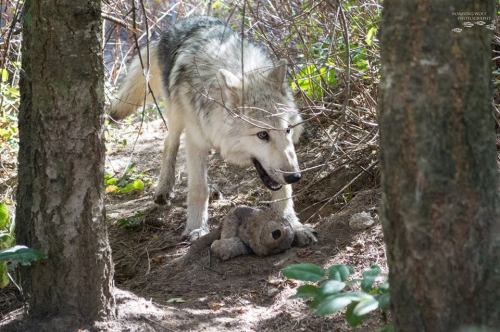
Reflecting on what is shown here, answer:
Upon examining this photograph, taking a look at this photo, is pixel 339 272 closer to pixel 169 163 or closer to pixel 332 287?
pixel 332 287

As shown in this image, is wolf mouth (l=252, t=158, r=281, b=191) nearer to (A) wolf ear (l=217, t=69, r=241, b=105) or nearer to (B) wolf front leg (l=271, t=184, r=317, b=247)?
(B) wolf front leg (l=271, t=184, r=317, b=247)

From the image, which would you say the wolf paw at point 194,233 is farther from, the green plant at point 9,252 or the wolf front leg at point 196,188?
the green plant at point 9,252

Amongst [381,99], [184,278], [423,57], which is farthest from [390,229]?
[184,278]

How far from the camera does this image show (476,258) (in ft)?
5.14

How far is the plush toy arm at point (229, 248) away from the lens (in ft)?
13.1

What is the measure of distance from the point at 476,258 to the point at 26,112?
5.94ft

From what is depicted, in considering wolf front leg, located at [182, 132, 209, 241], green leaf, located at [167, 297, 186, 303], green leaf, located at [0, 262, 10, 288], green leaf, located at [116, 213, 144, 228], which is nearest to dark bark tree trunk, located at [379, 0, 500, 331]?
green leaf, located at [0, 262, 10, 288]

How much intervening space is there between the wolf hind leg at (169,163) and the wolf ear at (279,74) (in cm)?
123

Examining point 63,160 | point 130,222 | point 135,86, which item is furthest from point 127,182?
point 63,160

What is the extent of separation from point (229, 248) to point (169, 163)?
1.90 m

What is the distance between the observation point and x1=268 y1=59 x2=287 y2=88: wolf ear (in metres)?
4.28

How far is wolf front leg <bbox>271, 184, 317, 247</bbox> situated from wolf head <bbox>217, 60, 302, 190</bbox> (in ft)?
0.75

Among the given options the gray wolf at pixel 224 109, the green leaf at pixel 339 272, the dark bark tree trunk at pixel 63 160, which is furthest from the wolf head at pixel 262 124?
the green leaf at pixel 339 272

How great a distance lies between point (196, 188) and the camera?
16.0 feet
